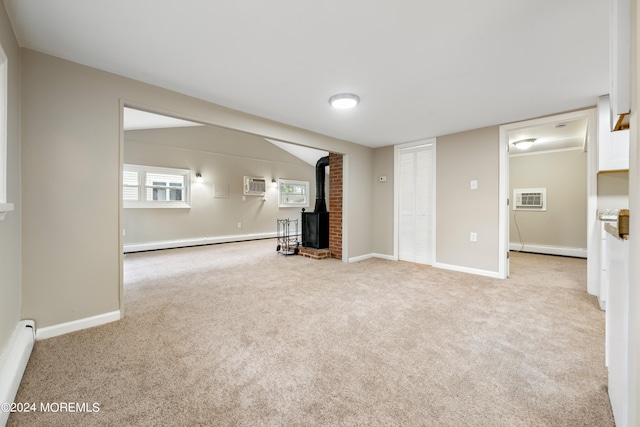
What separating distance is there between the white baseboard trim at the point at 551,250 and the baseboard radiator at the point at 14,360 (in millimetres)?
7367

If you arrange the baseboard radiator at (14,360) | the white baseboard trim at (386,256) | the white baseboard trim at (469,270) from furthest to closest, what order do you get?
the white baseboard trim at (386,256), the white baseboard trim at (469,270), the baseboard radiator at (14,360)

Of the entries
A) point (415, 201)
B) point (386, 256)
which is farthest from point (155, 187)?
point (415, 201)

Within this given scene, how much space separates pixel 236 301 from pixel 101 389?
133 centimetres

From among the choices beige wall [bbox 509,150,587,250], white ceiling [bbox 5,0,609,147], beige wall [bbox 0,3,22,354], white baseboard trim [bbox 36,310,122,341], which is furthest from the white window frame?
→ beige wall [bbox 509,150,587,250]

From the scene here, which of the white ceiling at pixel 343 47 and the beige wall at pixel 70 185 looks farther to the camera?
the beige wall at pixel 70 185

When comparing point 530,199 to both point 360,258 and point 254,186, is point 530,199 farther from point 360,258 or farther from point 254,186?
point 254,186

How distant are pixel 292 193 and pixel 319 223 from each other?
134 inches

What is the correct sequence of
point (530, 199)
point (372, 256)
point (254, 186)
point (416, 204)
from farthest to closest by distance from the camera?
1. point (254, 186)
2. point (530, 199)
3. point (372, 256)
4. point (416, 204)

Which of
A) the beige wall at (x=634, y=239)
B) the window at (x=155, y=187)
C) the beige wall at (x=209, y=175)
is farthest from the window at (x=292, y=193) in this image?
the beige wall at (x=634, y=239)

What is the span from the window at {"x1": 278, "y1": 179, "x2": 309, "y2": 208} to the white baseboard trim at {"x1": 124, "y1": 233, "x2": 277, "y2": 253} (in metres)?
1.18

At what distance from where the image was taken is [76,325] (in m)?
2.04

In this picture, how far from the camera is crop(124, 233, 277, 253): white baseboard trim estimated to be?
5450mm

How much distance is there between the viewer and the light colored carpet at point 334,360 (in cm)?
125

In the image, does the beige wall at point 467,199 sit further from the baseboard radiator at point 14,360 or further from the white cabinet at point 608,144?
the baseboard radiator at point 14,360
